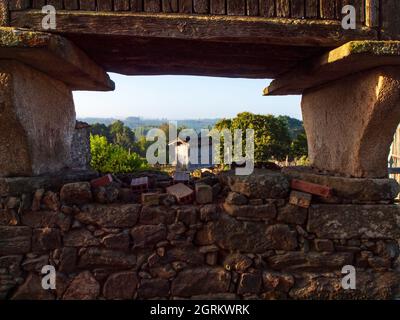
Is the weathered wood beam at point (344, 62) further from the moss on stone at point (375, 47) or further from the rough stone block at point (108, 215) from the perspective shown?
the rough stone block at point (108, 215)

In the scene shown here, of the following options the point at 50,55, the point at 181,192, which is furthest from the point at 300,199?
the point at 50,55

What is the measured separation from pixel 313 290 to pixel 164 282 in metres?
1.18

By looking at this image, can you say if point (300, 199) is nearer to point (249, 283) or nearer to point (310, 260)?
point (310, 260)

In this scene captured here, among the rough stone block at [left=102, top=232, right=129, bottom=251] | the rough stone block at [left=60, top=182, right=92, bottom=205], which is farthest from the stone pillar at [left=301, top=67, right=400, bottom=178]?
the rough stone block at [left=60, top=182, right=92, bottom=205]

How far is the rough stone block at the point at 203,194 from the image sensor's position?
8.75 feet

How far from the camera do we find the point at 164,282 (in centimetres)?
258

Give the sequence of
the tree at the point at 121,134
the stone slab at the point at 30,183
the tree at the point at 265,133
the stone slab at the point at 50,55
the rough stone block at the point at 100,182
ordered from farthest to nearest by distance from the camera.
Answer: the tree at the point at 121,134 < the tree at the point at 265,133 < the rough stone block at the point at 100,182 < the stone slab at the point at 30,183 < the stone slab at the point at 50,55

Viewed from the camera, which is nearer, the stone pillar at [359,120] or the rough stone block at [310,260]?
the stone pillar at [359,120]

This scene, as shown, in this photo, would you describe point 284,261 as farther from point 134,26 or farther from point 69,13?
point 69,13

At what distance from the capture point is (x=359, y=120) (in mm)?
2588

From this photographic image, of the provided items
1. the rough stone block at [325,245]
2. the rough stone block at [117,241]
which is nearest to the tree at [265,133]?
the rough stone block at [325,245]

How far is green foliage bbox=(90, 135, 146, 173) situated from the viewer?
11.0 metres

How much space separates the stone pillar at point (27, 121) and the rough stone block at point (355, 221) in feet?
7.31
